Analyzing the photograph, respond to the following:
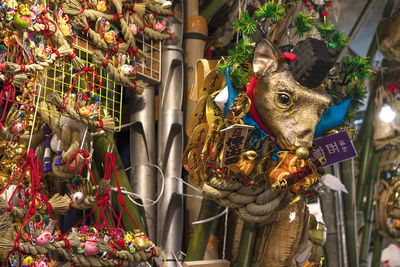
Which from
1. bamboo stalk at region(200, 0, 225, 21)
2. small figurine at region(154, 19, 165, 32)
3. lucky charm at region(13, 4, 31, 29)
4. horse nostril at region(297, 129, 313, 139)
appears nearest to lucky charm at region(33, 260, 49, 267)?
lucky charm at region(13, 4, 31, 29)

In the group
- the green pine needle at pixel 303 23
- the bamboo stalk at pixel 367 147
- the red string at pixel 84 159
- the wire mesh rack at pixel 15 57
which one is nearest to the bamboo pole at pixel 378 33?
the bamboo stalk at pixel 367 147

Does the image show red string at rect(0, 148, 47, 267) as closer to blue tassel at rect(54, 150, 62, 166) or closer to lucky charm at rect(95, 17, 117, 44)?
blue tassel at rect(54, 150, 62, 166)

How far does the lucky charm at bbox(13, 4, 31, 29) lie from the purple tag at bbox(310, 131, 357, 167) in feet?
2.21

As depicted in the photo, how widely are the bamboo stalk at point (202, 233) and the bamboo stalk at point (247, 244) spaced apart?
0.27ft

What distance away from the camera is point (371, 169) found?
2164 mm

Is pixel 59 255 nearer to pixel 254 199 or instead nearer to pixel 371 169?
pixel 254 199

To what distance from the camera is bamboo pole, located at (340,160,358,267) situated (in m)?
1.89

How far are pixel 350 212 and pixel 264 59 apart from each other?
88cm

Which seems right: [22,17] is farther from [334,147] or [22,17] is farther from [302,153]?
[334,147]

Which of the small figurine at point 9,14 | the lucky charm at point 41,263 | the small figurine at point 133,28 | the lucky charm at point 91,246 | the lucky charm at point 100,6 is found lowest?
the lucky charm at point 41,263

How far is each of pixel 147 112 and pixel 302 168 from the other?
20.0 inches

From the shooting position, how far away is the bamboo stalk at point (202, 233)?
4.68ft

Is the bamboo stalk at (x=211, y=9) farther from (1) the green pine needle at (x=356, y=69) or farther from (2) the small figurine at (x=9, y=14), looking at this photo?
(2) the small figurine at (x=9, y=14)

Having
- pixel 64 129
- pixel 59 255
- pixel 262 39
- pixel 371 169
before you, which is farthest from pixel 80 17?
pixel 371 169
